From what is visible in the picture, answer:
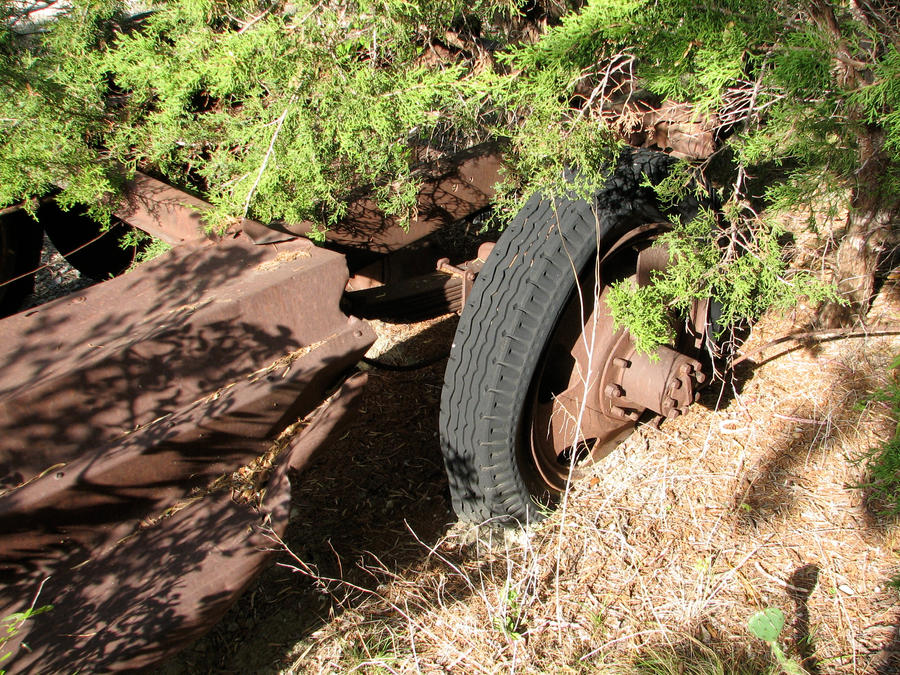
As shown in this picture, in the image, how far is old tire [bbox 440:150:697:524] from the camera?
246cm

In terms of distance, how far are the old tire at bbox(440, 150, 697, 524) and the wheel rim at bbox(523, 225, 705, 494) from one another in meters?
0.20

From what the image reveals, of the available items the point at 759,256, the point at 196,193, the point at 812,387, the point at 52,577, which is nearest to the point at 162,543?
the point at 52,577

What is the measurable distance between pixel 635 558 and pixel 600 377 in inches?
31.9

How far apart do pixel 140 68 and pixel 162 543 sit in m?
1.97

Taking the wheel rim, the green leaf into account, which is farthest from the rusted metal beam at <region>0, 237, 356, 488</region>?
the green leaf

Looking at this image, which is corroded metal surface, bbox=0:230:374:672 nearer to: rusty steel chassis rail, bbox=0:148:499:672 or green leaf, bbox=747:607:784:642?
rusty steel chassis rail, bbox=0:148:499:672

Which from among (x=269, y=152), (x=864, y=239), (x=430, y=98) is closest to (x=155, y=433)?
(x=269, y=152)

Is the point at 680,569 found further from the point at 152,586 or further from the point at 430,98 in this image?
the point at 430,98

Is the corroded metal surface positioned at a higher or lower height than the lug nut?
higher

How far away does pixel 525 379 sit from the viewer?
2477mm

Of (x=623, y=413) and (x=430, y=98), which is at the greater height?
(x=430, y=98)

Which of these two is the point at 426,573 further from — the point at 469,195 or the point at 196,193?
the point at 196,193

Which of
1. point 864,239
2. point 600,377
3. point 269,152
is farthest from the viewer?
point 864,239

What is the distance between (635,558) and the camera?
282 cm
